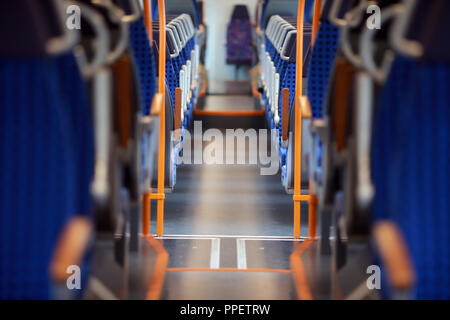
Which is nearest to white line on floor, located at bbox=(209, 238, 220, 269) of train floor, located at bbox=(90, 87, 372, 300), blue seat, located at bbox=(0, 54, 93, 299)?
train floor, located at bbox=(90, 87, 372, 300)

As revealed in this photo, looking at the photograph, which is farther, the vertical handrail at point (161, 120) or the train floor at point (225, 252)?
the vertical handrail at point (161, 120)

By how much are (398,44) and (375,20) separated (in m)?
0.32

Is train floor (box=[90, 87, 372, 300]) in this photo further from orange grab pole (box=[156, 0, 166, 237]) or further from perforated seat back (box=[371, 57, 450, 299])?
perforated seat back (box=[371, 57, 450, 299])

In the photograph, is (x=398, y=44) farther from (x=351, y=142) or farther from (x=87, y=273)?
(x=87, y=273)

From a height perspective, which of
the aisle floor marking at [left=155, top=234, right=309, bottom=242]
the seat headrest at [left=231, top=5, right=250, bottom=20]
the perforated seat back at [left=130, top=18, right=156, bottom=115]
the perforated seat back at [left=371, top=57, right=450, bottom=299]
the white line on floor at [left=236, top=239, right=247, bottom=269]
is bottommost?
the white line on floor at [left=236, top=239, right=247, bottom=269]

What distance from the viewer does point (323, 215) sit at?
2.88m

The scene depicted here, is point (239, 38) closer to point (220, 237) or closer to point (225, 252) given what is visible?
point (220, 237)

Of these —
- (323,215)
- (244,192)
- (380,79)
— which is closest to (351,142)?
(380,79)

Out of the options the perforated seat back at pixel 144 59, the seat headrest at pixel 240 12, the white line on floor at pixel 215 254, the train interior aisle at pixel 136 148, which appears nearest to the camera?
the train interior aisle at pixel 136 148

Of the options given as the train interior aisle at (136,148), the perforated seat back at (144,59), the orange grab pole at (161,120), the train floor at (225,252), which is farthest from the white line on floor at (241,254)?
the perforated seat back at (144,59)

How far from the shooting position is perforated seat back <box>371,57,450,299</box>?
209cm

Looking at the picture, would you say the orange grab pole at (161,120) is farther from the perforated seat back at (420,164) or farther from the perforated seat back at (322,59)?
the perforated seat back at (420,164)

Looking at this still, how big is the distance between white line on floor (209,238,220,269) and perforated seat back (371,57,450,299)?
1721 mm

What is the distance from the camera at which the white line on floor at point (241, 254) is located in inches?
152
